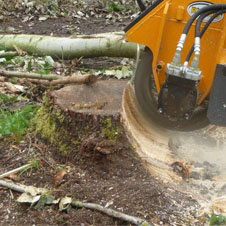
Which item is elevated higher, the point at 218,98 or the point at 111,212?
the point at 218,98

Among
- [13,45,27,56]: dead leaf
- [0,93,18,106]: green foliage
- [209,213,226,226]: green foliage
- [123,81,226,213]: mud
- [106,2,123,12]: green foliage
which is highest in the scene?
[209,213,226,226]: green foliage

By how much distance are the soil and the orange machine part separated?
873 millimetres

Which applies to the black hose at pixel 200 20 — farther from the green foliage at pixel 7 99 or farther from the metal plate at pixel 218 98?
the green foliage at pixel 7 99

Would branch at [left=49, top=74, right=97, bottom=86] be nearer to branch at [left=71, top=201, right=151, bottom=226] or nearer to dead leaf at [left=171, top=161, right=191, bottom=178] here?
dead leaf at [left=171, top=161, right=191, bottom=178]

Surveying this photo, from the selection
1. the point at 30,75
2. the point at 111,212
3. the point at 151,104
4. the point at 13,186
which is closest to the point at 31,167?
the point at 13,186

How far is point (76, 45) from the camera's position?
562 cm

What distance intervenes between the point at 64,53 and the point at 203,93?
9.28 ft

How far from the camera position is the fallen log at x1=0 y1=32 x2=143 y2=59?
5.47m

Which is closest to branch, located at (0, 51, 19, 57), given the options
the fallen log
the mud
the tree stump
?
the fallen log

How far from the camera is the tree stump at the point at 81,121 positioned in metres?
3.10

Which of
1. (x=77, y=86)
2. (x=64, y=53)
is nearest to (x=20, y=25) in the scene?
Answer: (x=64, y=53)

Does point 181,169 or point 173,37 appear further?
point 173,37

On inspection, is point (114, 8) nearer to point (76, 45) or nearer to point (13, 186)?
point (76, 45)

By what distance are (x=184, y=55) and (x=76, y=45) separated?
2.56m
